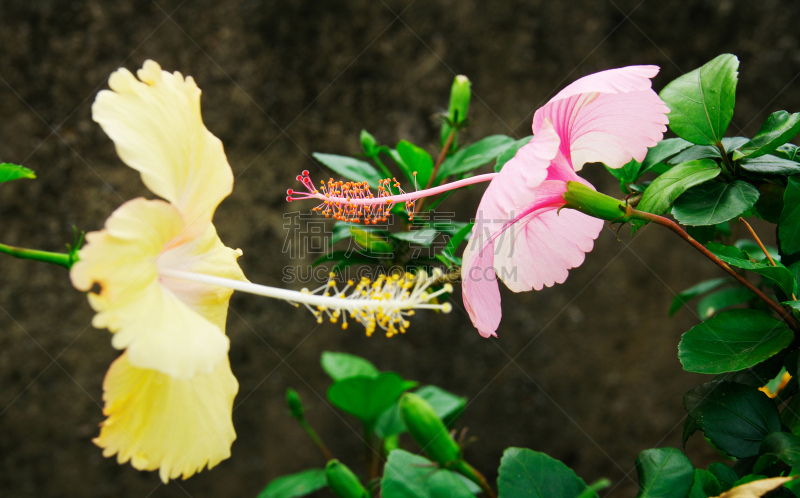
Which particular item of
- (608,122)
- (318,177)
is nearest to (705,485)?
(608,122)

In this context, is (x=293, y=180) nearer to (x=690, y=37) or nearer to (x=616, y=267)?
(x=616, y=267)

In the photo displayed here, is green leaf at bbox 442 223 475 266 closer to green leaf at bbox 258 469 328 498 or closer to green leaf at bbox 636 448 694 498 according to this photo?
green leaf at bbox 636 448 694 498

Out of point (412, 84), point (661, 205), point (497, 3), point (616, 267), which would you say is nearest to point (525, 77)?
point (497, 3)

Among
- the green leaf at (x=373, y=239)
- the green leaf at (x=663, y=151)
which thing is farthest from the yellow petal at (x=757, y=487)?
the green leaf at (x=373, y=239)

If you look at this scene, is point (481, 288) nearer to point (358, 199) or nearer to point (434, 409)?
point (358, 199)

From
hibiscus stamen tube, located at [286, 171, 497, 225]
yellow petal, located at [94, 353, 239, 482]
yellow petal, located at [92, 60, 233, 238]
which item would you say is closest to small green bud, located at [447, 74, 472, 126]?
hibiscus stamen tube, located at [286, 171, 497, 225]

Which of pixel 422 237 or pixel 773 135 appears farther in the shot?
pixel 422 237

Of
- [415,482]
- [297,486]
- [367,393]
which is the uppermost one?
[415,482]

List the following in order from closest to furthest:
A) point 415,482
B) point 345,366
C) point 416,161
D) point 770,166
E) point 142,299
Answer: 1. point 142,299
2. point 770,166
3. point 415,482
4. point 416,161
5. point 345,366
